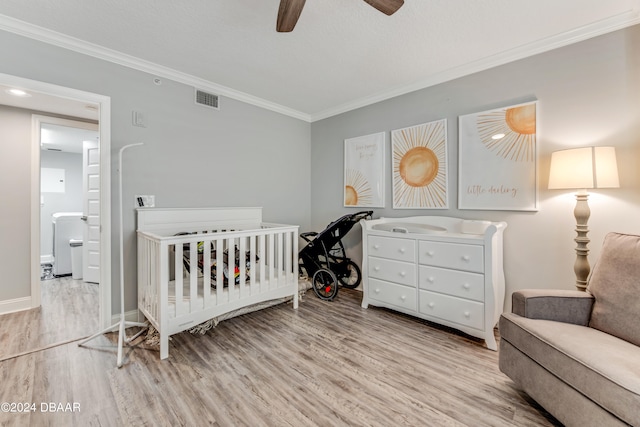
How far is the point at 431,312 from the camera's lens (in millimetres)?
2480

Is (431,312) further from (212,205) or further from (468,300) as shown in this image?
(212,205)

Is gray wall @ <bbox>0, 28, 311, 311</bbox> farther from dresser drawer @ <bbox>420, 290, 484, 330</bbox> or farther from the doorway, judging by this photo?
dresser drawer @ <bbox>420, 290, 484, 330</bbox>

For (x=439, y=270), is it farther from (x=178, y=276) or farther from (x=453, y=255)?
(x=178, y=276)

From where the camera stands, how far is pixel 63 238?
4273 mm

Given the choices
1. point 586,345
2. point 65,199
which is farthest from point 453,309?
point 65,199

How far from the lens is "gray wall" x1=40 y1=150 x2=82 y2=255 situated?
208 inches

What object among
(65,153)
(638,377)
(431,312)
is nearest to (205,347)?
(431,312)

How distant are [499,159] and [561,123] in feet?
1.63

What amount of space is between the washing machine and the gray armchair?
574 centimetres

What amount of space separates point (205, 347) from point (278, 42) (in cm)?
260

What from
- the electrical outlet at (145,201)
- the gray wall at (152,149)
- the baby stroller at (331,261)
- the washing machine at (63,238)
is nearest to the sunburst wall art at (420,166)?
the baby stroller at (331,261)

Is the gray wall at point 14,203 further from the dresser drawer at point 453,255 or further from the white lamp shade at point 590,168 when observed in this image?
the white lamp shade at point 590,168

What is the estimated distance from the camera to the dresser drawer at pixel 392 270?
262cm

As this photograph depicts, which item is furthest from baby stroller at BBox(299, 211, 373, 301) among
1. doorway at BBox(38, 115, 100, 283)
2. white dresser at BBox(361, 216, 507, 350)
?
doorway at BBox(38, 115, 100, 283)
